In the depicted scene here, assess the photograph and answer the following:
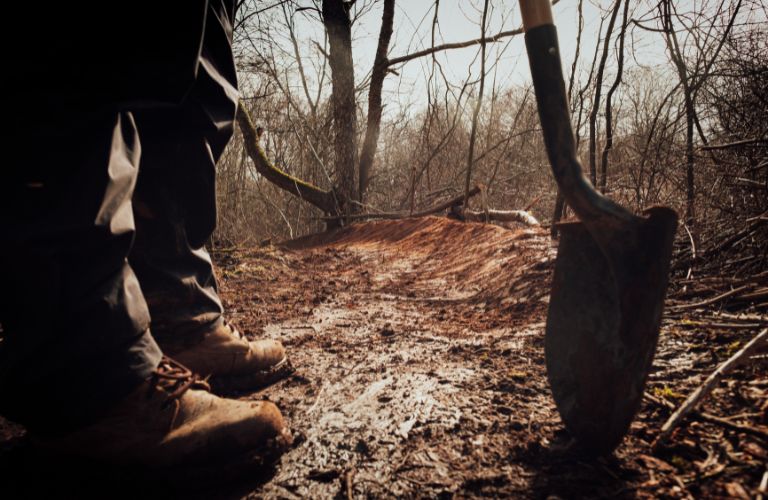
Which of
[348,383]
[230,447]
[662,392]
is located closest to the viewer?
[230,447]

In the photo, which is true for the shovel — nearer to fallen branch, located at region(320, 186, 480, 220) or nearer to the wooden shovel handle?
the wooden shovel handle

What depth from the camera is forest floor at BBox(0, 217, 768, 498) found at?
0.82 metres

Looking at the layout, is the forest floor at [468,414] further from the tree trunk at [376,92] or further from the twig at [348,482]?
the tree trunk at [376,92]

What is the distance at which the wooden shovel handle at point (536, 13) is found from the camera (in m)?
1.11

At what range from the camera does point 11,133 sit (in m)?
0.77

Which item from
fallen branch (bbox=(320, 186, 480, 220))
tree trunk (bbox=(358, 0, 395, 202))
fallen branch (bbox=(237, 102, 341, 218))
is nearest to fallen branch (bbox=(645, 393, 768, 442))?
fallen branch (bbox=(320, 186, 480, 220))

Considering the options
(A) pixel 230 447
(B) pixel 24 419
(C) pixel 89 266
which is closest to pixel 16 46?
(C) pixel 89 266

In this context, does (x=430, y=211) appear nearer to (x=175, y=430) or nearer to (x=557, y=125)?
(x=557, y=125)

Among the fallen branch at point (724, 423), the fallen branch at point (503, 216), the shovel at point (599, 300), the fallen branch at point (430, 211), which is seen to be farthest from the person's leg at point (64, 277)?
the fallen branch at point (430, 211)

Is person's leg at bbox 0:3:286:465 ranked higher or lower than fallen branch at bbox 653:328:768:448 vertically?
higher

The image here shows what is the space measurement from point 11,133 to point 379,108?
25.7ft

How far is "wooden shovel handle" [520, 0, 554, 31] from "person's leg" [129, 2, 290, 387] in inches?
36.5

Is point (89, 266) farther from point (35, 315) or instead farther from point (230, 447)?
point (230, 447)

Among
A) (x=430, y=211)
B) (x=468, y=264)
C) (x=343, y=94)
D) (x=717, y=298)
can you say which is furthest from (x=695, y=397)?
(x=343, y=94)
